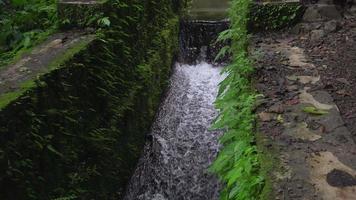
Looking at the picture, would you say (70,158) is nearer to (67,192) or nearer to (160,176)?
(67,192)

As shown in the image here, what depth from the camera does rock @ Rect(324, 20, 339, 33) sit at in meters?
5.29

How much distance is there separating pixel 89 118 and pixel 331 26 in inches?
137

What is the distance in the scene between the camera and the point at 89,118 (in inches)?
180

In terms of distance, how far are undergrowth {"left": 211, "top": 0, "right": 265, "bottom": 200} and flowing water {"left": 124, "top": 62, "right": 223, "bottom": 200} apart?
6.20 ft

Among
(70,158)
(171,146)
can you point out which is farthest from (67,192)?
(171,146)

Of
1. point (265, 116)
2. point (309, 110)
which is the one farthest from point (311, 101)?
point (265, 116)

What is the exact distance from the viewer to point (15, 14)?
545cm

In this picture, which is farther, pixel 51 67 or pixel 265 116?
pixel 51 67

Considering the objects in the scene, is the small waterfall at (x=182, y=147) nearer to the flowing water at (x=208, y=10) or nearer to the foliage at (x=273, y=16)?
the foliage at (x=273, y=16)

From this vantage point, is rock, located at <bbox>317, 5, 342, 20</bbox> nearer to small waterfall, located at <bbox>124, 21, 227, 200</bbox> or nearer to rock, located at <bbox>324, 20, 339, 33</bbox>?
rock, located at <bbox>324, 20, 339, 33</bbox>

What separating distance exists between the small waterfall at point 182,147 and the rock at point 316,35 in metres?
1.40

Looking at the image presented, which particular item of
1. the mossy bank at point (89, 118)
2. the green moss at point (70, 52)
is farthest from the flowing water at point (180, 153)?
the green moss at point (70, 52)

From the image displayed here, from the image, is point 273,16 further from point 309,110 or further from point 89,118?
point 89,118

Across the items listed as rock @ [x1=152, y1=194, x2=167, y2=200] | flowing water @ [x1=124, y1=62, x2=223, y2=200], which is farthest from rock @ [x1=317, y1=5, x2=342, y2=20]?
rock @ [x1=152, y1=194, x2=167, y2=200]
